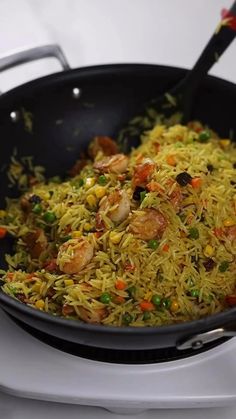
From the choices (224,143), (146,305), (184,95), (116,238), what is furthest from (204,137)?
(146,305)

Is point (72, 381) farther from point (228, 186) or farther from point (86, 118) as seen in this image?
point (86, 118)

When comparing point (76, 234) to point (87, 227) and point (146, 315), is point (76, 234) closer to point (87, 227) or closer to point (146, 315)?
point (87, 227)

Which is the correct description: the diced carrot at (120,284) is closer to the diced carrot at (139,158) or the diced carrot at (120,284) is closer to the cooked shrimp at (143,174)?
Result: the cooked shrimp at (143,174)

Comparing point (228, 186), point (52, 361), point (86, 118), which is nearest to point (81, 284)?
point (52, 361)

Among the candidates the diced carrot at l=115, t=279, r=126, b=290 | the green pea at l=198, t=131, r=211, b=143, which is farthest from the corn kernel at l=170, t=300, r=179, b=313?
the green pea at l=198, t=131, r=211, b=143

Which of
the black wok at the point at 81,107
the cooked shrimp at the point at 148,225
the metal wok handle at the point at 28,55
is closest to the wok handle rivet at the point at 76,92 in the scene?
the black wok at the point at 81,107
